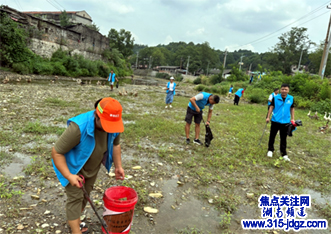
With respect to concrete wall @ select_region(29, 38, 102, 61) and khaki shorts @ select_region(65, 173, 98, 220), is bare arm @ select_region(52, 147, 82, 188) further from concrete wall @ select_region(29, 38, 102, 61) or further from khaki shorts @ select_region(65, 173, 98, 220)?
concrete wall @ select_region(29, 38, 102, 61)

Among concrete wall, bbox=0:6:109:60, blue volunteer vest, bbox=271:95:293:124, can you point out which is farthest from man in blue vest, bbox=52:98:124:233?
concrete wall, bbox=0:6:109:60

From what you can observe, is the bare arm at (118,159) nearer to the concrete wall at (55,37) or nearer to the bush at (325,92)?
the bush at (325,92)

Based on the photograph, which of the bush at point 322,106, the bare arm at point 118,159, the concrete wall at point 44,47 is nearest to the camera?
the bare arm at point 118,159

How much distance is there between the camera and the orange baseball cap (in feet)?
6.83

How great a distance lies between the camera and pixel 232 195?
13.3ft

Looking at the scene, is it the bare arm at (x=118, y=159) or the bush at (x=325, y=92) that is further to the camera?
the bush at (x=325, y=92)

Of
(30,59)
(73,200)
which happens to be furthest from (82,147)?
(30,59)

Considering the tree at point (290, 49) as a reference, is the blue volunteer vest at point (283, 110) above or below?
below

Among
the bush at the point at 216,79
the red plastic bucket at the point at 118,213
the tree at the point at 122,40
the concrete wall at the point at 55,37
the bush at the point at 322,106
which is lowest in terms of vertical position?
the red plastic bucket at the point at 118,213

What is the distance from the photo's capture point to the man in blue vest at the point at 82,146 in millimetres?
2088

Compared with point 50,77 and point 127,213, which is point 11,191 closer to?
point 127,213

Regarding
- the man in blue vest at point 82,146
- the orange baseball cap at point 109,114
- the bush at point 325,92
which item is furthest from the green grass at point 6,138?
the bush at point 325,92

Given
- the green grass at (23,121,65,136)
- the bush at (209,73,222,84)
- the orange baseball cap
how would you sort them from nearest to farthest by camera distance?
the orange baseball cap
the green grass at (23,121,65,136)
the bush at (209,73,222,84)

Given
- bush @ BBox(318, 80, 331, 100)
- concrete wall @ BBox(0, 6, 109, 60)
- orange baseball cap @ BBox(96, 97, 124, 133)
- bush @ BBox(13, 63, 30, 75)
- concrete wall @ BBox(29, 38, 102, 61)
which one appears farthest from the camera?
concrete wall @ BBox(29, 38, 102, 61)
